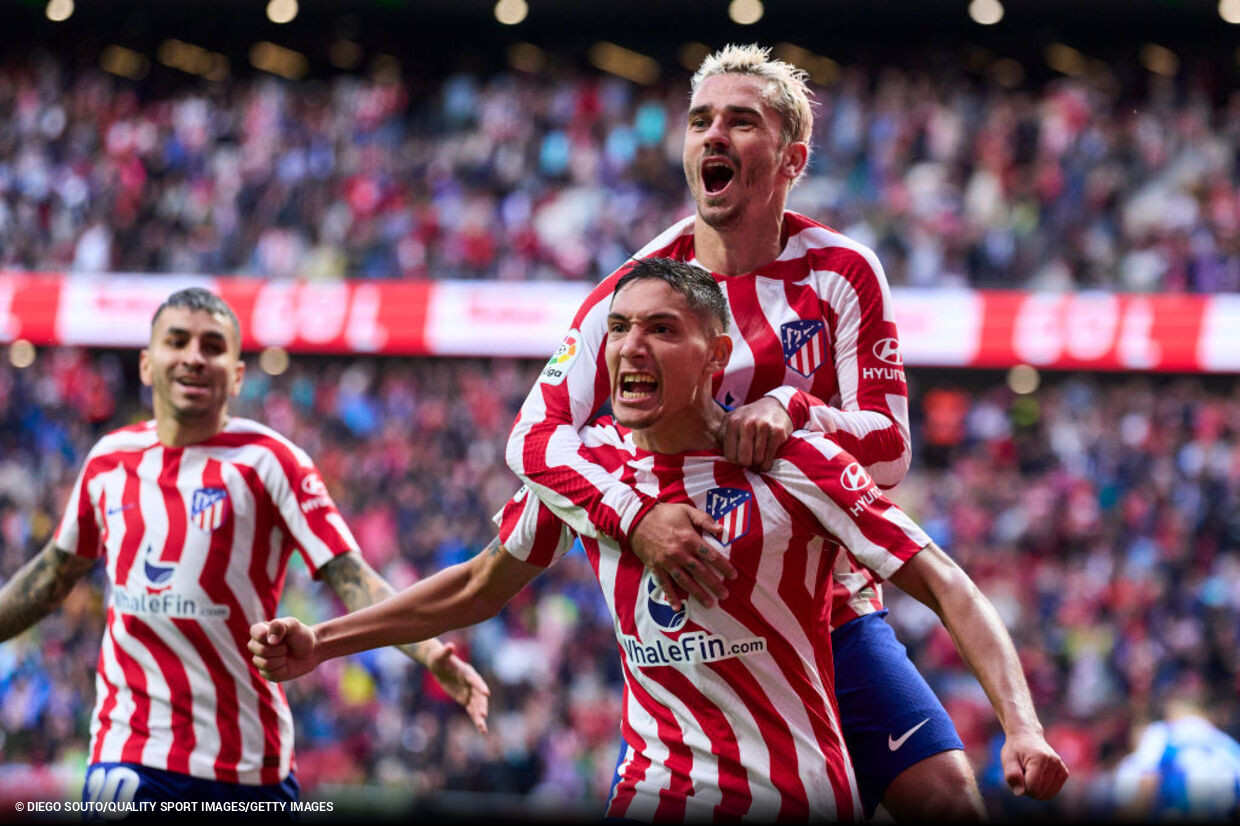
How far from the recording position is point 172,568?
199 inches

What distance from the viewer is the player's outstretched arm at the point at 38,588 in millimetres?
5254

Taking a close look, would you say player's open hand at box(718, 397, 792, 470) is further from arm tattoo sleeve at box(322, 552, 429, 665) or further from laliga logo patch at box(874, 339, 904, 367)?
arm tattoo sleeve at box(322, 552, 429, 665)

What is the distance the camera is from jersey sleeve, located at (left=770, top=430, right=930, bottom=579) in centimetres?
318

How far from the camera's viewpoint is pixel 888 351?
3.89 m

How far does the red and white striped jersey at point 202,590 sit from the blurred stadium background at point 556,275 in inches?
273

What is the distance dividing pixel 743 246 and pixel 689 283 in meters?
0.65

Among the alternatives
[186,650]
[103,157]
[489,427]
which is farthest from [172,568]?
[103,157]

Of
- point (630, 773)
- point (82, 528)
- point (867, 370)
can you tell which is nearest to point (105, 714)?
point (82, 528)

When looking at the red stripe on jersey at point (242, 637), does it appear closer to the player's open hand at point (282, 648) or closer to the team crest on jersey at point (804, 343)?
the player's open hand at point (282, 648)

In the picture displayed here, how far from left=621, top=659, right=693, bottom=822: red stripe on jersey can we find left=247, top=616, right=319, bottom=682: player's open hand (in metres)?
0.81

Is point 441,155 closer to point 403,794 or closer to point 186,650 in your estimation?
point 403,794

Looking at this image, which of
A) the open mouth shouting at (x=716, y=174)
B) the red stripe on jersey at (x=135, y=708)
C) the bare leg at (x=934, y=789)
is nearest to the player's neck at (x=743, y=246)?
the open mouth shouting at (x=716, y=174)

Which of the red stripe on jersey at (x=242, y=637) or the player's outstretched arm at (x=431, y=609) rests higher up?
the player's outstretched arm at (x=431, y=609)

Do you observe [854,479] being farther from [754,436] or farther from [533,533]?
[533,533]
